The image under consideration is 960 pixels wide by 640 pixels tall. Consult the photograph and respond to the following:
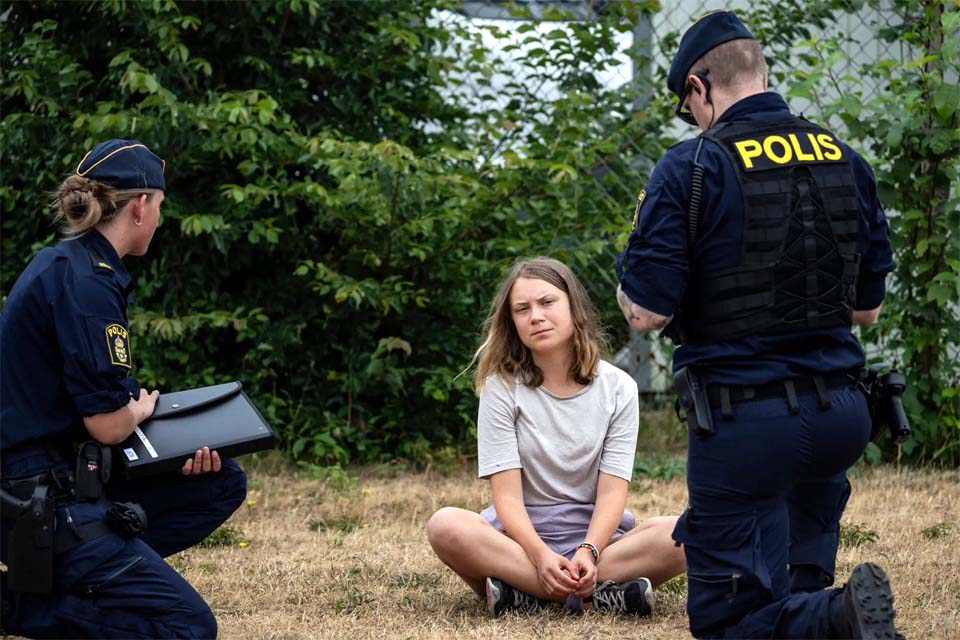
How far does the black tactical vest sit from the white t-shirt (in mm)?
1004

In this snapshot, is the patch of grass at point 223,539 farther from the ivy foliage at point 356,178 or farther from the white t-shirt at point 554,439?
the white t-shirt at point 554,439

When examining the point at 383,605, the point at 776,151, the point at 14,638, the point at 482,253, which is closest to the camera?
the point at 776,151

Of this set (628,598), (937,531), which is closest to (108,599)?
(628,598)

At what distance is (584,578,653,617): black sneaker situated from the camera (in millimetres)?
3770

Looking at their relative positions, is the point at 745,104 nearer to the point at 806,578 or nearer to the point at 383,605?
the point at 806,578

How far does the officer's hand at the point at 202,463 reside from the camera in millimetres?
3602

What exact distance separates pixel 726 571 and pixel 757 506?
0.18 metres

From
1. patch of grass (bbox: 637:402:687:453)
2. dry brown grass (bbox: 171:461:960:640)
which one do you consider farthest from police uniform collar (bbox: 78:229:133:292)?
patch of grass (bbox: 637:402:687:453)

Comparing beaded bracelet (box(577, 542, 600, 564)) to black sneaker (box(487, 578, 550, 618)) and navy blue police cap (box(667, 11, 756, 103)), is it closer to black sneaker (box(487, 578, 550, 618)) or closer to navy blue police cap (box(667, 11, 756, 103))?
black sneaker (box(487, 578, 550, 618))

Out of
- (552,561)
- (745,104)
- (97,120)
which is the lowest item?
(552,561)

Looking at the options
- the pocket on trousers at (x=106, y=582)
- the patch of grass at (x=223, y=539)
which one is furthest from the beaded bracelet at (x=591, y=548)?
the patch of grass at (x=223, y=539)

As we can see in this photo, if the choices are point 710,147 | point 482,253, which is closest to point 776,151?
point 710,147

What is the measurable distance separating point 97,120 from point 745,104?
3883 millimetres

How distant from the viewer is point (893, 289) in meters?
6.30
